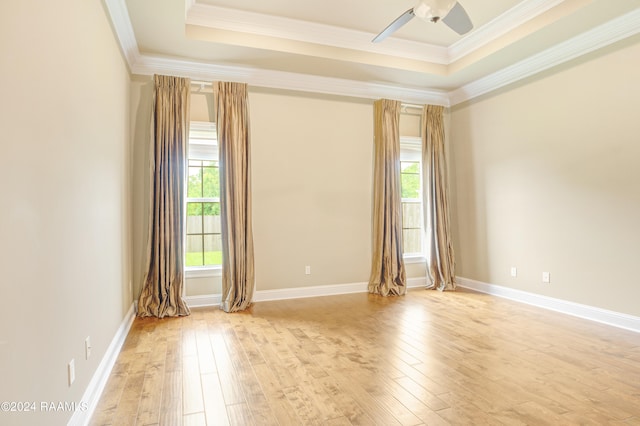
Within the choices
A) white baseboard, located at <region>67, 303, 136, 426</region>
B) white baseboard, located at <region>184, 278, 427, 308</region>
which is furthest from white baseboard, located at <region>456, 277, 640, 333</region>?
white baseboard, located at <region>67, 303, 136, 426</region>

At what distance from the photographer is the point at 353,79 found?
5.17m

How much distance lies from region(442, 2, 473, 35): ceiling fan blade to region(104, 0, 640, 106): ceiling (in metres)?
0.94

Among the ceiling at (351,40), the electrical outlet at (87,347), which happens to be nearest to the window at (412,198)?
the ceiling at (351,40)

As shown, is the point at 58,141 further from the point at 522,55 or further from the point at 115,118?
the point at 522,55

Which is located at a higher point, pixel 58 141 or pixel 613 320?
pixel 58 141

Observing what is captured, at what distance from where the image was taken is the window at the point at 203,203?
472 centimetres

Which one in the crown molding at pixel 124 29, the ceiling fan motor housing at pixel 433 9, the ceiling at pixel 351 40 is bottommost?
the ceiling fan motor housing at pixel 433 9

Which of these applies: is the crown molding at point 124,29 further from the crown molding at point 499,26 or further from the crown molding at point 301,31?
the crown molding at point 499,26

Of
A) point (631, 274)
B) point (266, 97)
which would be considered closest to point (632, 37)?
point (631, 274)

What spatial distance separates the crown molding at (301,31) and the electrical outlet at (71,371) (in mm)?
3418

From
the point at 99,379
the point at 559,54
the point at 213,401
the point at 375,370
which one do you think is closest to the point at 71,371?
the point at 99,379

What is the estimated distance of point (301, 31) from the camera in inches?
170

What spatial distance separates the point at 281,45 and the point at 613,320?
182 inches

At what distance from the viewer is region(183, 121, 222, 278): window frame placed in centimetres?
461
